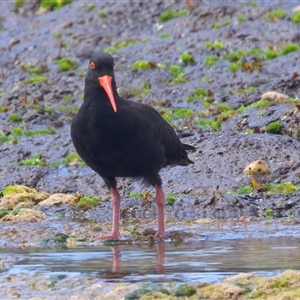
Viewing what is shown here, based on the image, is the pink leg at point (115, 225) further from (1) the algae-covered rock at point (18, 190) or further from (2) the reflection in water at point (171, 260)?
(1) the algae-covered rock at point (18, 190)

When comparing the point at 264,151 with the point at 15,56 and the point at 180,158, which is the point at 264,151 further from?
the point at 15,56

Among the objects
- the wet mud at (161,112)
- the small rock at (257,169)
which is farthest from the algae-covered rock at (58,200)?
the small rock at (257,169)

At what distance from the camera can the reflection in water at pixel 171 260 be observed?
283 inches

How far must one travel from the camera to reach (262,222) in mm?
10055

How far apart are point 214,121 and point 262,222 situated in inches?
174

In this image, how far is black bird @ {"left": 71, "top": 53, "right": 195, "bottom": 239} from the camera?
904 centimetres

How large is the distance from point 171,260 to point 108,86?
2079 mm

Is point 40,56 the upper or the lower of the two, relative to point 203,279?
upper

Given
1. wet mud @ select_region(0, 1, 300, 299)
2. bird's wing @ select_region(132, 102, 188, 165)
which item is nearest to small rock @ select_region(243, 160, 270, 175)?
wet mud @ select_region(0, 1, 300, 299)

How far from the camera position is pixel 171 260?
789cm

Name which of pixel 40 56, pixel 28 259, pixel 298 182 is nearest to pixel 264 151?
pixel 298 182

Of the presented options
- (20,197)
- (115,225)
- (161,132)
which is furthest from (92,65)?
(20,197)

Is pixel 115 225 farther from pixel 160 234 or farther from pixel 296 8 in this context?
pixel 296 8

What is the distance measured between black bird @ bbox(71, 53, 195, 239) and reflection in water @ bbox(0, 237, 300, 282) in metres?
0.75
